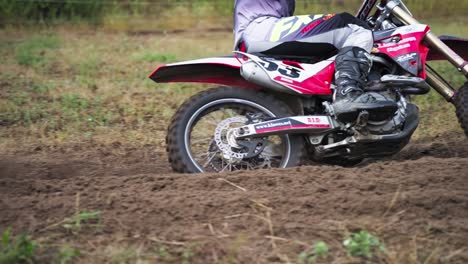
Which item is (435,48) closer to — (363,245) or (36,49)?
(363,245)

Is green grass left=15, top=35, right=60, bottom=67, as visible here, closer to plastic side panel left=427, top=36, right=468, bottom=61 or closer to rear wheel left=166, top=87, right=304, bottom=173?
rear wheel left=166, top=87, right=304, bottom=173

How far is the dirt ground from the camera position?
2934 millimetres

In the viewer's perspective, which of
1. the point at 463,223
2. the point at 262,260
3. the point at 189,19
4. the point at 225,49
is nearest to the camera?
the point at 262,260

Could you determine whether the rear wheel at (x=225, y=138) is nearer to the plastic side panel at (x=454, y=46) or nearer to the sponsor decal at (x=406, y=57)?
the sponsor decal at (x=406, y=57)

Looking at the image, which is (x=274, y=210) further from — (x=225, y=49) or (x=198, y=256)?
(x=225, y=49)

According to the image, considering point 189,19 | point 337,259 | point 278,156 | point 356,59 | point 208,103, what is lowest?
point 337,259

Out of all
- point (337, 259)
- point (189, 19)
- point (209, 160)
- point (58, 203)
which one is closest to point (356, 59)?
point (209, 160)

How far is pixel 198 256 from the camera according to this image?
288 cm

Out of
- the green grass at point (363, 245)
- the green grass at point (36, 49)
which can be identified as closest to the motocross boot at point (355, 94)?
the green grass at point (363, 245)

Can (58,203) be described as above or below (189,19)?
below

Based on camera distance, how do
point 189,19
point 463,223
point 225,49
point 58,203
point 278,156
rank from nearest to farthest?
point 463,223 → point 58,203 → point 278,156 → point 225,49 → point 189,19

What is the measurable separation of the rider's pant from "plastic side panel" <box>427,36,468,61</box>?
0.61 metres

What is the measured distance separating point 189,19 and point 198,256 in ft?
32.1

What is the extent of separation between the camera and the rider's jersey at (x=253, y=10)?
4.47 metres
